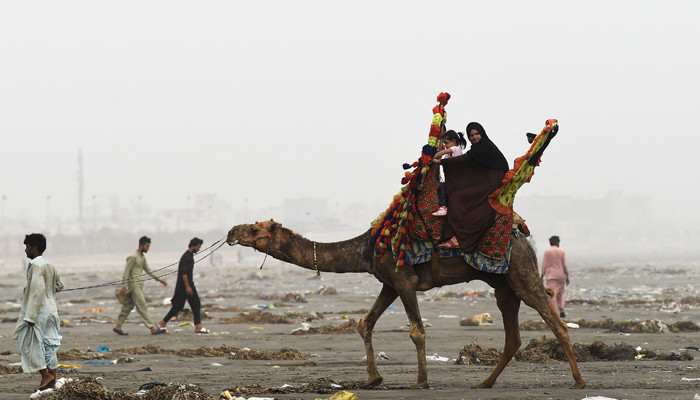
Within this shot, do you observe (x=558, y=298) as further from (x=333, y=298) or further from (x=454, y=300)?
(x=333, y=298)

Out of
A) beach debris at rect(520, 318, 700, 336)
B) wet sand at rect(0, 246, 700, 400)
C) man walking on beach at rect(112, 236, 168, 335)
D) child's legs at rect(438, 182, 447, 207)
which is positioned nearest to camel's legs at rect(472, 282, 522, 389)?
wet sand at rect(0, 246, 700, 400)

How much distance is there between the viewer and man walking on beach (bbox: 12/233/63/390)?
975 cm

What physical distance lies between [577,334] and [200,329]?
739 centimetres

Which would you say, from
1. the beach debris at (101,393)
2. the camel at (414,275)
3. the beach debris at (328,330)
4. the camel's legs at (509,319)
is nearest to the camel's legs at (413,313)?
the camel at (414,275)

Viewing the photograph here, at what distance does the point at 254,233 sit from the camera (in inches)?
390

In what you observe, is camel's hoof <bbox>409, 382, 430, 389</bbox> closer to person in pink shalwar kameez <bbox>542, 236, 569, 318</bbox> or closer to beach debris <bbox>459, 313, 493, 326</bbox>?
beach debris <bbox>459, 313, 493, 326</bbox>

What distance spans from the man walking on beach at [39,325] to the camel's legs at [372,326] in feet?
11.0

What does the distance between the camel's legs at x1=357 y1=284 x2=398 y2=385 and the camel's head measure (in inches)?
54.2

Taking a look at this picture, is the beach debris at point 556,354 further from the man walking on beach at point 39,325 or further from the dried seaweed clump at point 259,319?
the dried seaweed clump at point 259,319

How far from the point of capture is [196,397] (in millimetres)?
8117

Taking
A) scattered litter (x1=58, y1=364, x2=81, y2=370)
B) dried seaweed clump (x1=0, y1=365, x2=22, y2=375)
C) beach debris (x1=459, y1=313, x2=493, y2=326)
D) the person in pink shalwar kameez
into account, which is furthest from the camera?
beach debris (x1=459, y1=313, x2=493, y2=326)

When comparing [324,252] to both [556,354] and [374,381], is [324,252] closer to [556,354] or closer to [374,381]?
[374,381]

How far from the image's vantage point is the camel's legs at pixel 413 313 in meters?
9.41

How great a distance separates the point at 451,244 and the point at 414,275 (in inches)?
20.6
